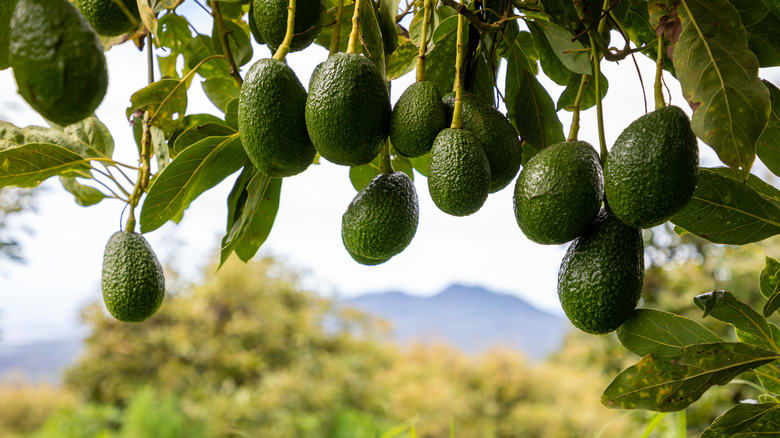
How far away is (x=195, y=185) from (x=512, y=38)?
458 millimetres

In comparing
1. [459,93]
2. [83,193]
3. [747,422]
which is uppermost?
[459,93]

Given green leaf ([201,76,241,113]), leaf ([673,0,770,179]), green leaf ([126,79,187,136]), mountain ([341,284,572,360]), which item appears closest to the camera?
leaf ([673,0,770,179])

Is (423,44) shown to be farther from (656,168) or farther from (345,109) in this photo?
(656,168)

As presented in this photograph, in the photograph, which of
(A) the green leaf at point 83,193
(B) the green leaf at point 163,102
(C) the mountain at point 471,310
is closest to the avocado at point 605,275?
(B) the green leaf at point 163,102

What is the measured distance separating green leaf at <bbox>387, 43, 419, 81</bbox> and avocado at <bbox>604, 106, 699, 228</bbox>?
294mm

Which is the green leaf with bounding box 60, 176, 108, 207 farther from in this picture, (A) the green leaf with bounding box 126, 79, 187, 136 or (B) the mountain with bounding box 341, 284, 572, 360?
(B) the mountain with bounding box 341, 284, 572, 360

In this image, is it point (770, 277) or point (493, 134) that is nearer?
point (493, 134)

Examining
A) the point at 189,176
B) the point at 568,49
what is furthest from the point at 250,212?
the point at 568,49

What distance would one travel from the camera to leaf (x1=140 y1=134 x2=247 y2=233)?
72 centimetres

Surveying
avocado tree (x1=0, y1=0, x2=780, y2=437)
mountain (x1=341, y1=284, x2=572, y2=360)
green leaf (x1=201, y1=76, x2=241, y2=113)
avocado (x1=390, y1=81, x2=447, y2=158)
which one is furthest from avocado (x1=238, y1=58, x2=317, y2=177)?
mountain (x1=341, y1=284, x2=572, y2=360)

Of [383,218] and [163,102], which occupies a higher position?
[163,102]

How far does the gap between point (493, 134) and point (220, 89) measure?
0.61m

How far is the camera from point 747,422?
0.70 m

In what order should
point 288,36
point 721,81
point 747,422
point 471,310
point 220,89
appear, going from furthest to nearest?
point 471,310 → point 220,89 → point 747,422 → point 288,36 → point 721,81
